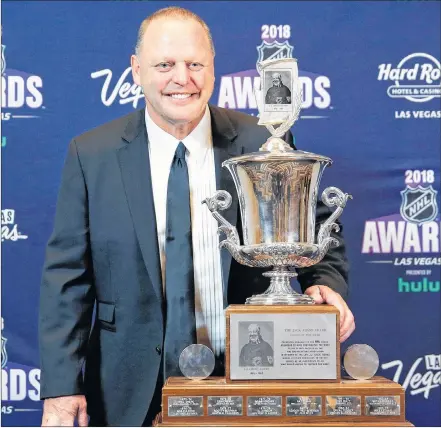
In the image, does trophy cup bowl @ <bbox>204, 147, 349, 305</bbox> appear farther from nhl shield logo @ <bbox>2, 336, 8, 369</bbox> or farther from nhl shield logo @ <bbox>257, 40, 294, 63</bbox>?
nhl shield logo @ <bbox>2, 336, 8, 369</bbox>

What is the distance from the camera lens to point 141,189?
82.4 inches

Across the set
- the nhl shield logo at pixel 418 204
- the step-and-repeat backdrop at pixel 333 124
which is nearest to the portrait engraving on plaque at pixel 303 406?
the step-and-repeat backdrop at pixel 333 124

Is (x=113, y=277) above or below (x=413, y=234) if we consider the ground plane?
below

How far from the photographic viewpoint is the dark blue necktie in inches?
79.0

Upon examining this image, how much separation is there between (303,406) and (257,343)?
0.15 m

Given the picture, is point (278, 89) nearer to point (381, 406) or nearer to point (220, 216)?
point (220, 216)

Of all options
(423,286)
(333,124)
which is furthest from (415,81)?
(423,286)

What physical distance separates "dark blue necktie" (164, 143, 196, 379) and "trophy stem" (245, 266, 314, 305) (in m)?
0.19

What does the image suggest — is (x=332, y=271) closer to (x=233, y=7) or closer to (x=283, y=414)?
(x=283, y=414)

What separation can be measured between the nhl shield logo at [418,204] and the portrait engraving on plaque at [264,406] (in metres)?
1.23

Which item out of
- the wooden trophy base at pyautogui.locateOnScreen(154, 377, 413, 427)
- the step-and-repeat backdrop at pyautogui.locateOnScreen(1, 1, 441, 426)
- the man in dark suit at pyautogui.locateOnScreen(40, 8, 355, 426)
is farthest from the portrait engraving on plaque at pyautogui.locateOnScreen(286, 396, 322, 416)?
the step-and-repeat backdrop at pyautogui.locateOnScreen(1, 1, 441, 426)

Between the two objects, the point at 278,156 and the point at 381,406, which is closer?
the point at 381,406

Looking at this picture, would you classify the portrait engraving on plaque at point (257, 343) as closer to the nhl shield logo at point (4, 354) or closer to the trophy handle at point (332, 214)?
the trophy handle at point (332, 214)

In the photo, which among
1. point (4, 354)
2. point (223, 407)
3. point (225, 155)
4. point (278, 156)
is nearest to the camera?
point (223, 407)
